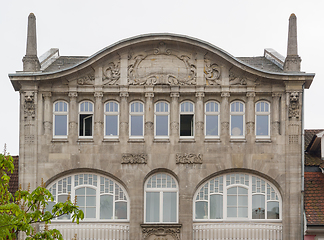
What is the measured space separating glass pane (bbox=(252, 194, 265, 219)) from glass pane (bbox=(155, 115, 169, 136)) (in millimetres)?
4881

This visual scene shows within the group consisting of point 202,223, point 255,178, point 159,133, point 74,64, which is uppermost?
point 74,64

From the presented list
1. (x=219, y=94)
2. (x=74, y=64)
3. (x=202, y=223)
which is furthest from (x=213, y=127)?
(x=74, y=64)

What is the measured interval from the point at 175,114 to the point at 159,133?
112 centimetres

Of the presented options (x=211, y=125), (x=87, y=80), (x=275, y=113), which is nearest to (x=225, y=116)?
(x=211, y=125)

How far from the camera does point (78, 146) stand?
105ft

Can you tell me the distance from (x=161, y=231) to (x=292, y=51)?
9.87m

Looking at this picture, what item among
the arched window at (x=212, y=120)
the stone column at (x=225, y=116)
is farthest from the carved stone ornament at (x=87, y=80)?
the stone column at (x=225, y=116)

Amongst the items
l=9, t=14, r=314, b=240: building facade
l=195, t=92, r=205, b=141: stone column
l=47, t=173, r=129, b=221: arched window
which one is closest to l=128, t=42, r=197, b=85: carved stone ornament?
l=9, t=14, r=314, b=240: building facade

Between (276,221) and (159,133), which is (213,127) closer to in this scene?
(159,133)

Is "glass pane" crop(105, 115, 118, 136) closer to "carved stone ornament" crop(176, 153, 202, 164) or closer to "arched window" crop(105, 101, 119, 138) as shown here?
"arched window" crop(105, 101, 119, 138)

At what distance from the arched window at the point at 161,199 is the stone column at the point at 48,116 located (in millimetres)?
4857

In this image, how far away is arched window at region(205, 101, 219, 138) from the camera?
32.2m

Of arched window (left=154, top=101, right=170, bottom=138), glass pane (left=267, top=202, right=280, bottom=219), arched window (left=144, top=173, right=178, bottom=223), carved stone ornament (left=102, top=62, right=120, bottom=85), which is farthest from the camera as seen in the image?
carved stone ornament (left=102, top=62, right=120, bottom=85)

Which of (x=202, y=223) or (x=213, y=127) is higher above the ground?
(x=213, y=127)
